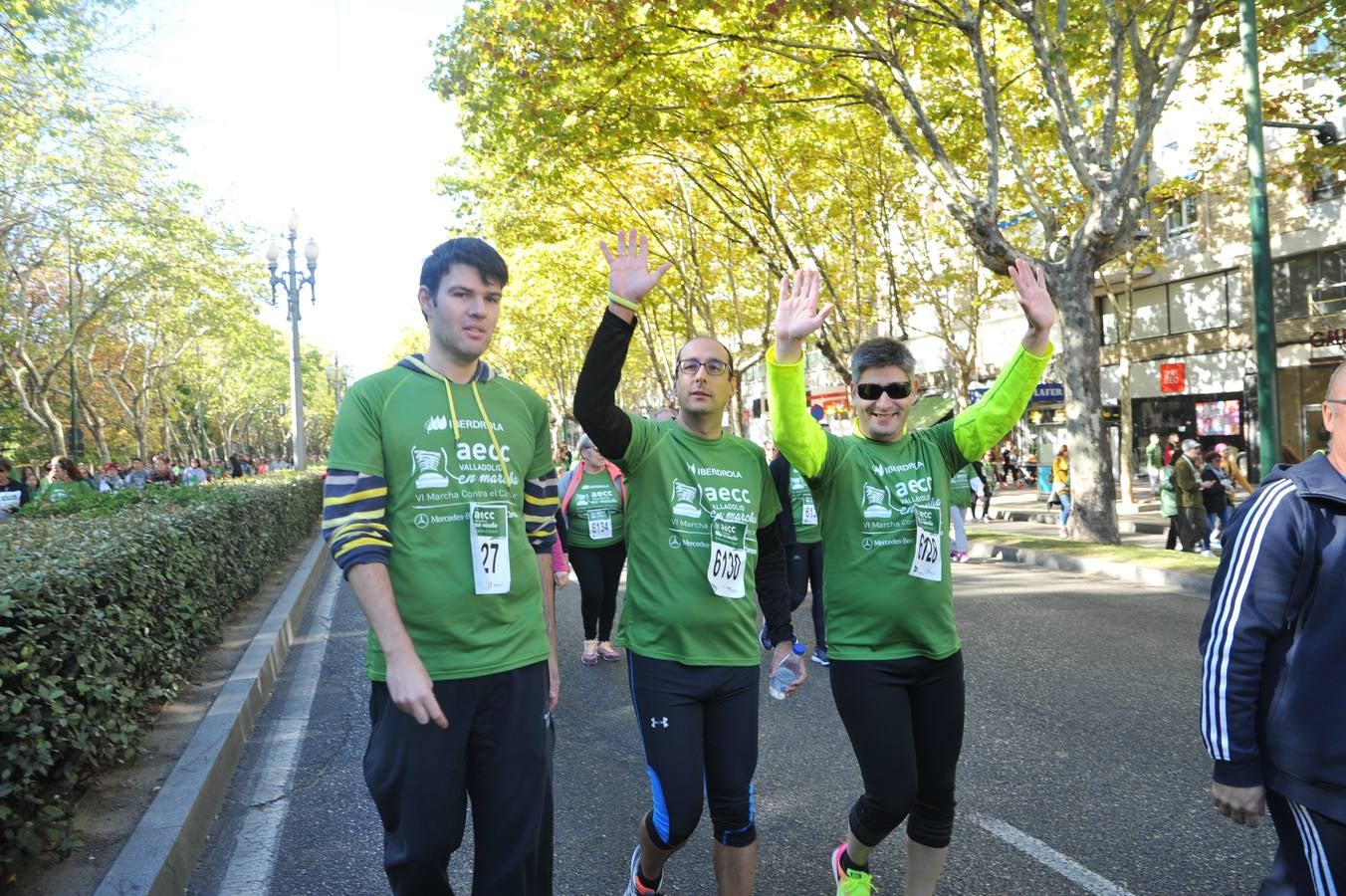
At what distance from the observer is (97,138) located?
706 inches

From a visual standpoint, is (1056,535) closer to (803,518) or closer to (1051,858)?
(803,518)

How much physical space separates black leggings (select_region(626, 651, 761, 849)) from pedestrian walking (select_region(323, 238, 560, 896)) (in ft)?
1.60

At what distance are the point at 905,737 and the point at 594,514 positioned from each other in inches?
188

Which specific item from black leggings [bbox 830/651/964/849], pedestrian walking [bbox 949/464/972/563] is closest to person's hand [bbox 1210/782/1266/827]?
black leggings [bbox 830/651/964/849]

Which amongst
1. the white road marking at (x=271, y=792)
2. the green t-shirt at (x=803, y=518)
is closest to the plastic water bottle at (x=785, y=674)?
the white road marking at (x=271, y=792)

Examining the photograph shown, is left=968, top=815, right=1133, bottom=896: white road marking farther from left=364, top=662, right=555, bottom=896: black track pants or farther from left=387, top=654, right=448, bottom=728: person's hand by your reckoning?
left=387, top=654, right=448, bottom=728: person's hand

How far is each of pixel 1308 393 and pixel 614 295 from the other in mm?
26972

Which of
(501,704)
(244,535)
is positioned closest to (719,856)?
(501,704)

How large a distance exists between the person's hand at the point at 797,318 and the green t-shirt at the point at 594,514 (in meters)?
4.65

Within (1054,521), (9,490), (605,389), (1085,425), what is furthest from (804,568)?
(1054,521)

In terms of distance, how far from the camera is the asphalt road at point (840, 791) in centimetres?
378

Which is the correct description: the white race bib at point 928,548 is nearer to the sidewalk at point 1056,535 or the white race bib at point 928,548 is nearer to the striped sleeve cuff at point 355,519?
the striped sleeve cuff at point 355,519

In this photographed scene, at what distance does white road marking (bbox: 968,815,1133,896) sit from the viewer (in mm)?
3526

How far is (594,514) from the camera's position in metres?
7.70
